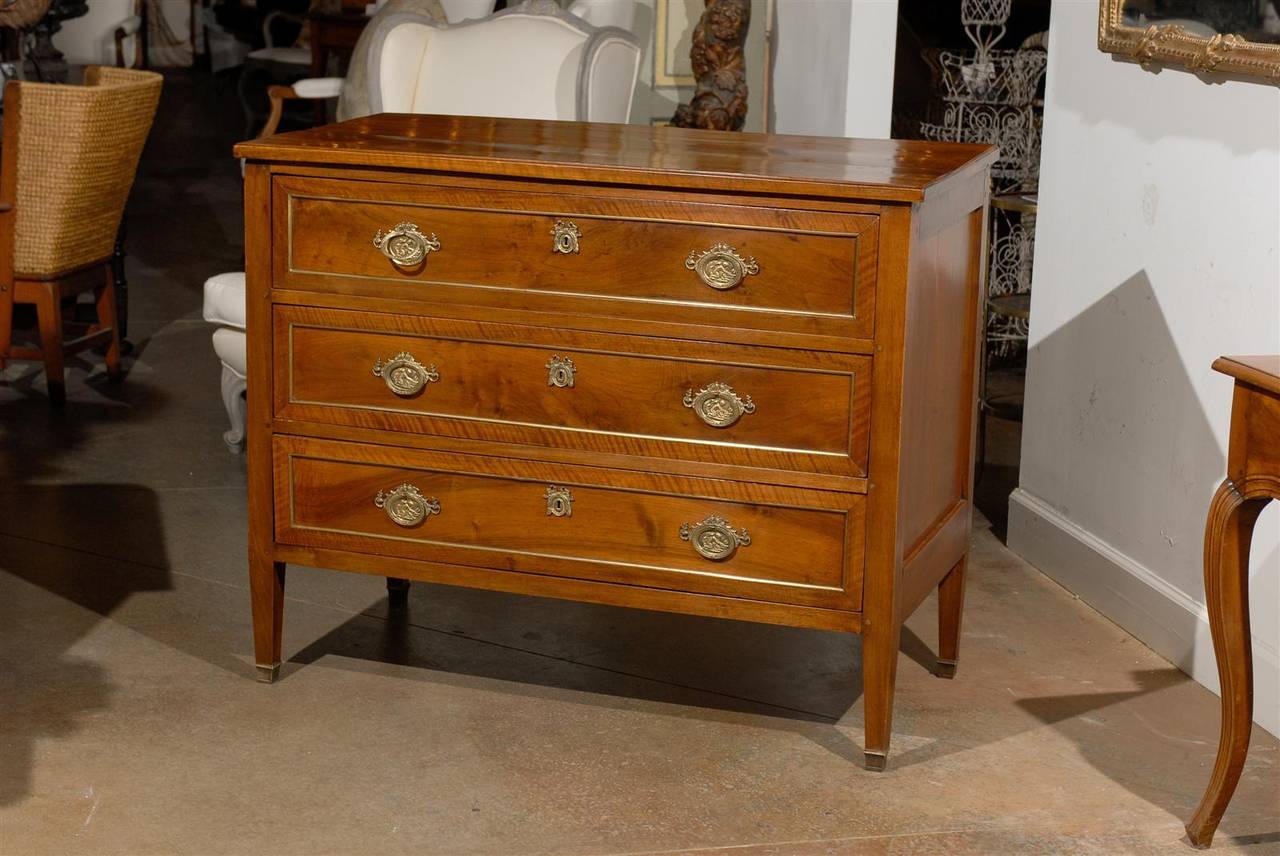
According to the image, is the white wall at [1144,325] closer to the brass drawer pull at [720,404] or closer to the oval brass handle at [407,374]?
the brass drawer pull at [720,404]

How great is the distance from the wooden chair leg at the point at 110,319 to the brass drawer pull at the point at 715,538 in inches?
139

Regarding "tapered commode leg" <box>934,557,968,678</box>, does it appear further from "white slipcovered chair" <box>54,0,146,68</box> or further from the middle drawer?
"white slipcovered chair" <box>54,0,146,68</box>

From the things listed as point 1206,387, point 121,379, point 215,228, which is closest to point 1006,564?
point 1206,387

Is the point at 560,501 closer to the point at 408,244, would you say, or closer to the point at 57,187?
the point at 408,244

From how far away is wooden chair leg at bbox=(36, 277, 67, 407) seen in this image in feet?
18.3

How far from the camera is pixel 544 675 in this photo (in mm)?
3574

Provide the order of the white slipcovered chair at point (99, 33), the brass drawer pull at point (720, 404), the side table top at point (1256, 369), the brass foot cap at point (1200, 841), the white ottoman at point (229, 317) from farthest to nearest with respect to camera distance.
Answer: the white slipcovered chair at point (99, 33) → the white ottoman at point (229, 317) → the brass drawer pull at point (720, 404) → the brass foot cap at point (1200, 841) → the side table top at point (1256, 369)

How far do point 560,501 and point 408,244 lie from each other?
0.56 m

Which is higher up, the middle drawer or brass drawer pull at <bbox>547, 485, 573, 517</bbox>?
the middle drawer

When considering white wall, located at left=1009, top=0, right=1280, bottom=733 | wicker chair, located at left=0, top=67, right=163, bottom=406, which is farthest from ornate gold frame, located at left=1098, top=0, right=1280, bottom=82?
wicker chair, located at left=0, top=67, right=163, bottom=406

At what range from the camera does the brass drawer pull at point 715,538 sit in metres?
3.04

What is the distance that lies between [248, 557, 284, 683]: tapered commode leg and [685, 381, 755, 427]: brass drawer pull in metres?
1.00

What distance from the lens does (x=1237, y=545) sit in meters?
2.69

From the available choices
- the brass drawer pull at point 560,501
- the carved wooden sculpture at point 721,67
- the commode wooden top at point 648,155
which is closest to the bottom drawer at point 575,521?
the brass drawer pull at point 560,501
